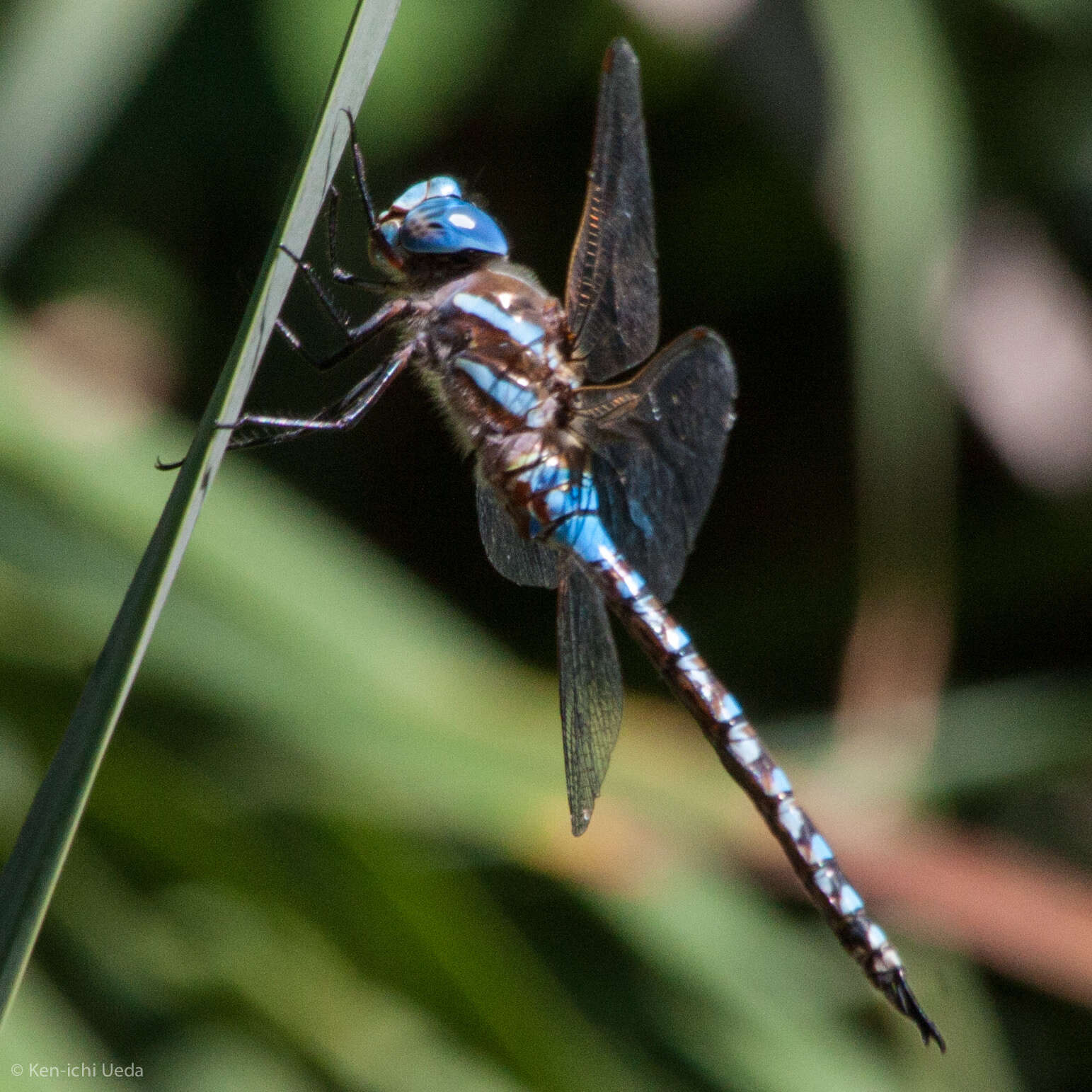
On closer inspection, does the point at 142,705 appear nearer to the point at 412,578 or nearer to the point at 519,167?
the point at 412,578

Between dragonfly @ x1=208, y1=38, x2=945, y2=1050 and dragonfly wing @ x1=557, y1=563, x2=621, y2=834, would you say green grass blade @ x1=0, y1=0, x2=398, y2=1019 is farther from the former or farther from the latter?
dragonfly wing @ x1=557, y1=563, x2=621, y2=834

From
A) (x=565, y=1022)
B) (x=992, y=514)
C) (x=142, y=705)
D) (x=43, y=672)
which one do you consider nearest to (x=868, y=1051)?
→ (x=565, y=1022)

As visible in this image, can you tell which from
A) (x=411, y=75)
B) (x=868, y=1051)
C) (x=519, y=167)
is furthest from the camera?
(x=519, y=167)

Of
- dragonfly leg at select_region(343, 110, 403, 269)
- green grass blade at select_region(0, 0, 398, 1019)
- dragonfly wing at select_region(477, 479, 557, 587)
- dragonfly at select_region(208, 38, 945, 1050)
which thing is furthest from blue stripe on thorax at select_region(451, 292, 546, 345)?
green grass blade at select_region(0, 0, 398, 1019)

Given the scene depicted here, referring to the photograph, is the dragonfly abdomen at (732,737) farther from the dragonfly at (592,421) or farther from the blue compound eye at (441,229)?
the blue compound eye at (441,229)

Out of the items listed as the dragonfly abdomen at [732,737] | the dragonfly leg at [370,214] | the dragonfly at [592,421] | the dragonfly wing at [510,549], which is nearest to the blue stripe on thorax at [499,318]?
the dragonfly at [592,421]

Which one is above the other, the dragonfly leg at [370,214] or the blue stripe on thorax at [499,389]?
the dragonfly leg at [370,214]
